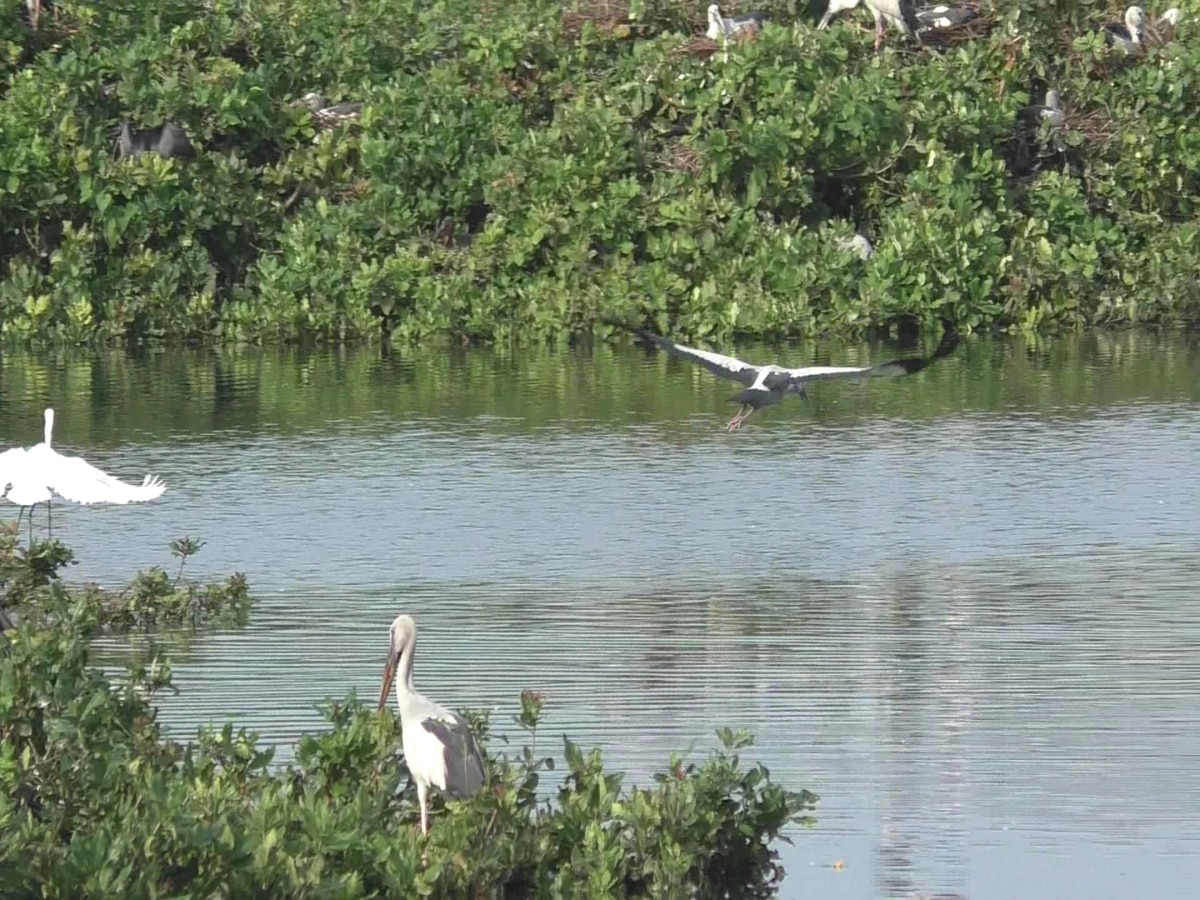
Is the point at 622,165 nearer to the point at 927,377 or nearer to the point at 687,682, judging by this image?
the point at 927,377

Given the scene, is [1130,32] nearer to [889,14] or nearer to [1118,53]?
[1118,53]

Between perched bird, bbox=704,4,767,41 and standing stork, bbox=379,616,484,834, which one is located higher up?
perched bird, bbox=704,4,767,41

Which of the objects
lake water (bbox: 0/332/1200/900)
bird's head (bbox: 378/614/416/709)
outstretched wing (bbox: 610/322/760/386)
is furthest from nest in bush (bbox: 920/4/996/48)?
bird's head (bbox: 378/614/416/709)

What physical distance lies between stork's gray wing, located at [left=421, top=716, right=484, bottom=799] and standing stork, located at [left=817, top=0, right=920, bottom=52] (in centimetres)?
1798

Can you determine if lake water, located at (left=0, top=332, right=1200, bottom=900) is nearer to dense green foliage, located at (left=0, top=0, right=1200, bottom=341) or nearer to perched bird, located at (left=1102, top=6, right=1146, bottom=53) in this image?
dense green foliage, located at (left=0, top=0, right=1200, bottom=341)

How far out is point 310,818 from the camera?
23.4 feet

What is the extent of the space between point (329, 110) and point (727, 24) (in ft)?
12.5

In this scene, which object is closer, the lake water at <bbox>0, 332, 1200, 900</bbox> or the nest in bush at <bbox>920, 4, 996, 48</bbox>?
the lake water at <bbox>0, 332, 1200, 900</bbox>

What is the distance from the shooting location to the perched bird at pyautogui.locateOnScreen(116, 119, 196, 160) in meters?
24.9

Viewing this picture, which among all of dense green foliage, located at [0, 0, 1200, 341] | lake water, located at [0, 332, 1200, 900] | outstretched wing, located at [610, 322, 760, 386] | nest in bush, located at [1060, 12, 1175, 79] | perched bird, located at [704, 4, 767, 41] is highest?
perched bird, located at [704, 4, 767, 41]

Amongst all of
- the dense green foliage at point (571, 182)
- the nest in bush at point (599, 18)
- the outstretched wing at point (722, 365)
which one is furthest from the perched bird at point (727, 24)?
the outstretched wing at point (722, 365)

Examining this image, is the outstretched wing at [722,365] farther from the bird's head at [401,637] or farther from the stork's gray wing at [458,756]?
the stork's gray wing at [458,756]

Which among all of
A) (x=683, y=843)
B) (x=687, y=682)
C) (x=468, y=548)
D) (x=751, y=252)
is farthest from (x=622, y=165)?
(x=683, y=843)

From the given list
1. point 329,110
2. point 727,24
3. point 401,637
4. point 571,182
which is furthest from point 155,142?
point 401,637
